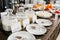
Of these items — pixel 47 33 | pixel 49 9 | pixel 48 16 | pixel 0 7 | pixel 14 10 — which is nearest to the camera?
pixel 47 33

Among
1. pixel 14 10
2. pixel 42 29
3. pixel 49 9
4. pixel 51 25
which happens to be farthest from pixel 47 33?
pixel 49 9

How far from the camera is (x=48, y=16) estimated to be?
5.22ft

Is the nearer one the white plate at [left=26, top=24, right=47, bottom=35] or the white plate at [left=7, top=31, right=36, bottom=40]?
the white plate at [left=7, top=31, right=36, bottom=40]

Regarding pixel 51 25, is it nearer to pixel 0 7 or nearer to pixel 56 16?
pixel 56 16

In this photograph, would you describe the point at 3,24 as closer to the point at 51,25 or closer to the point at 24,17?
the point at 24,17

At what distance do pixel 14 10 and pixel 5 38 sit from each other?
486 mm

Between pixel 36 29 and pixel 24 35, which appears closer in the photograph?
pixel 24 35

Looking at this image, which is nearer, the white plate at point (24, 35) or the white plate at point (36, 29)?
the white plate at point (24, 35)

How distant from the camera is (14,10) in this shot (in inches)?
57.3

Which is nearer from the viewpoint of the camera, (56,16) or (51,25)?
(51,25)

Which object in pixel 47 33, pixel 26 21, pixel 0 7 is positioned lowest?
pixel 47 33

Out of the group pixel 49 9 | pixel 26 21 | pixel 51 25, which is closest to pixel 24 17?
pixel 26 21

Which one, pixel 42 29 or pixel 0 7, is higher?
pixel 0 7

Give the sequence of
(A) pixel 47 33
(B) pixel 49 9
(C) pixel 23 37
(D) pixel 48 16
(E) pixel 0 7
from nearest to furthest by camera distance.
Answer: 1. (C) pixel 23 37
2. (A) pixel 47 33
3. (E) pixel 0 7
4. (D) pixel 48 16
5. (B) pixel 49 9
